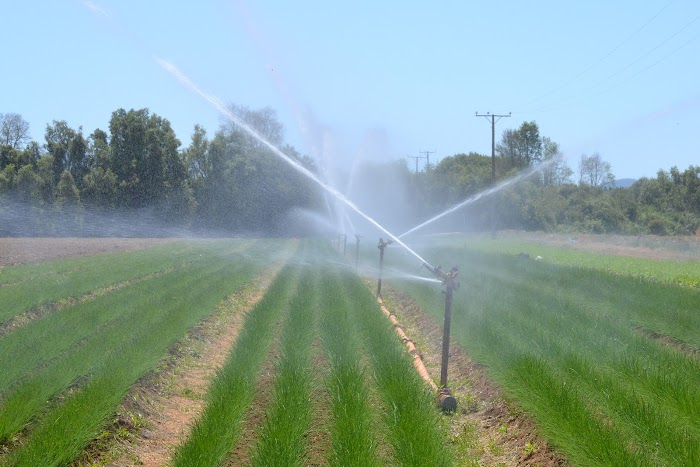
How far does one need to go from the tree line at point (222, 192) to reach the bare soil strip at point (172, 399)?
115 ft

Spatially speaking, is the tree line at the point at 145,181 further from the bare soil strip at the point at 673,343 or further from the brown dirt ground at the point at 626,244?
the bare soil strip at the point at 673,343

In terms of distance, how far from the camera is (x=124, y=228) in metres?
56.1

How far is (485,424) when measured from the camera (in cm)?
818

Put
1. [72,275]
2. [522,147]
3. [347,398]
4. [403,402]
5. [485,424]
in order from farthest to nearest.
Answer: [522,147]
[72,275]
[485,424]
[347,398]
[403,402]

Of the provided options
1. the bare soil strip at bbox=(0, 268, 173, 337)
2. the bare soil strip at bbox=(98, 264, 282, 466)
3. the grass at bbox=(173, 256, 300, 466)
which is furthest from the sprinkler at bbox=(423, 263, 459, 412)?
the bare soil strip at bbox=(0, 268, 173, 337)

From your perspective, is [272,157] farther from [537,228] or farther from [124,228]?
[537,228]

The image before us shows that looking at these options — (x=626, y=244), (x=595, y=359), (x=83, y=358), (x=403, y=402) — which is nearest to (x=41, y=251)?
(x=83, y=358)

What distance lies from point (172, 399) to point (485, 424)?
13.1ft

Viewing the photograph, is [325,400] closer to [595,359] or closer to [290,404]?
[290,404]

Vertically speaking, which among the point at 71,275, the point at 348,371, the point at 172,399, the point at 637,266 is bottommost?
the point at 172,399

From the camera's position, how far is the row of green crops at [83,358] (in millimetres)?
6672

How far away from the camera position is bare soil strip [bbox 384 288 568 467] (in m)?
6.94

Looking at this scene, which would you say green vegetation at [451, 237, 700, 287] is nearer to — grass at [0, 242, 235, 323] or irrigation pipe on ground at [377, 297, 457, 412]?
irrigation pipe on ground at [377, 297, 457, 412]

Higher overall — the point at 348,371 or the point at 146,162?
the point at 146,162
